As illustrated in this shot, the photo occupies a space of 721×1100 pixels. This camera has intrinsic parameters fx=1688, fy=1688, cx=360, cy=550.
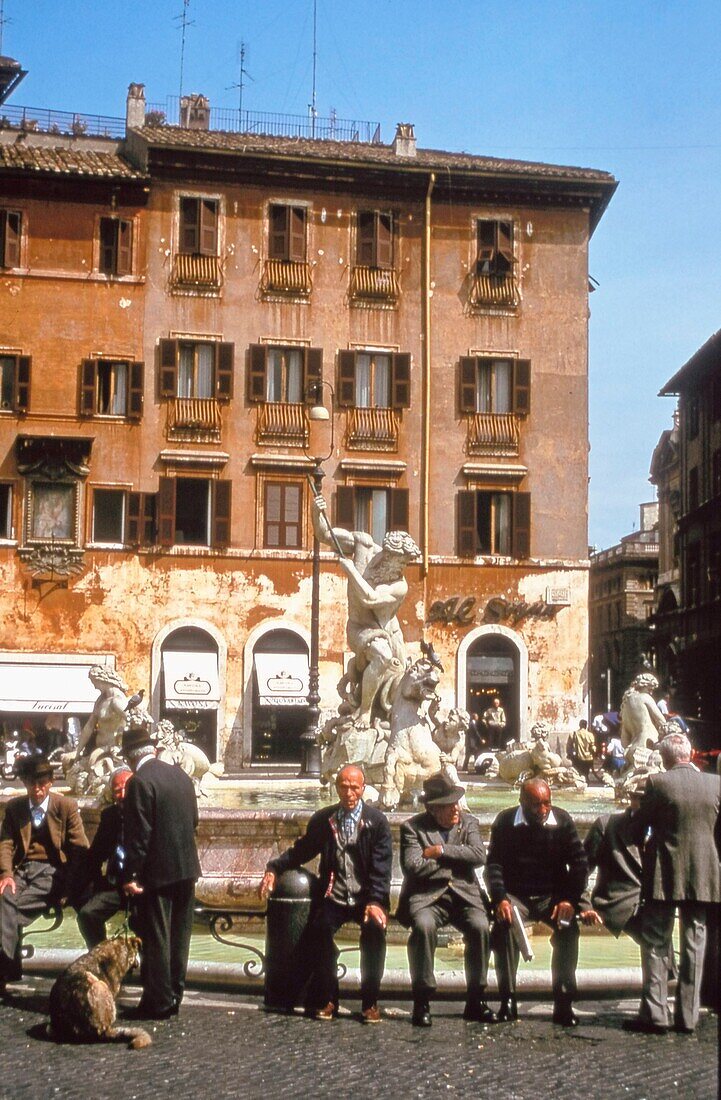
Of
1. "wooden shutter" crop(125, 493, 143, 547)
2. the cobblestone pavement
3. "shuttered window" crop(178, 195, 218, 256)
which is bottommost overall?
the cobblestone pavement

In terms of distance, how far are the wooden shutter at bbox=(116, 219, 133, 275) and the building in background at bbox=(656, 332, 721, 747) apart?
76.3 ft

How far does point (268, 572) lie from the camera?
124ft

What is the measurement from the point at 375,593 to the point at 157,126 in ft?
96.2

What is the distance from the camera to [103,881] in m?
8.91

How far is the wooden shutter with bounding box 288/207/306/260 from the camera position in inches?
1544

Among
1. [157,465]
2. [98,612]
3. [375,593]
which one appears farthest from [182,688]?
[375,593]

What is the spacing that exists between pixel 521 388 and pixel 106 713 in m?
25.8

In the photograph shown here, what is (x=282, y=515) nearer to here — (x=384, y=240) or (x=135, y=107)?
(x=384, y=240)

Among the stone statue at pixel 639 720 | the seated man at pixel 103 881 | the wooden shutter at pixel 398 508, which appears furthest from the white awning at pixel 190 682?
the seated man at pixel 103 881

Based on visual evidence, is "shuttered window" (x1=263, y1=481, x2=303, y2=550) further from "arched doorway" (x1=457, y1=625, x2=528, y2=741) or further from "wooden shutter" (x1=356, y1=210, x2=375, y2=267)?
"wooden shutter" (x1=356, y1=210, x2=375, y2=267)

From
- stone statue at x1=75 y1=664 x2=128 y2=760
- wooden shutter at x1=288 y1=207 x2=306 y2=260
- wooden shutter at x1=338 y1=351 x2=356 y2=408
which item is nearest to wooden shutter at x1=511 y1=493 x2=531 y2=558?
wooden shutter at x1=338 y1=351 x2=356 y2=408

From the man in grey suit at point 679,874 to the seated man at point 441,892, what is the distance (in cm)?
79

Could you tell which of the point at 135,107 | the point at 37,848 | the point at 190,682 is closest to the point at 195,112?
the point at 135,107

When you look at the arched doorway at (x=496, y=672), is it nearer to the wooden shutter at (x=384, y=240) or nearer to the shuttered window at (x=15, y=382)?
the wooden shutter at (x=384, y=240)
